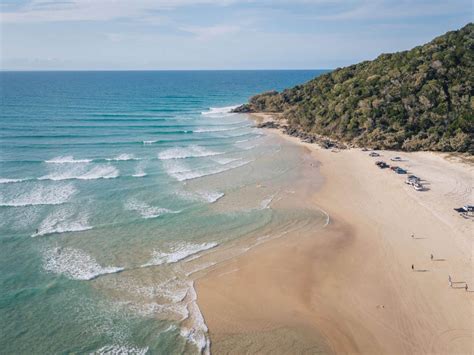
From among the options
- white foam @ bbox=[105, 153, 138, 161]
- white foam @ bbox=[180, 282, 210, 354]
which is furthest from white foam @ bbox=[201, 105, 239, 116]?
white foam @ bbox=[180, 282, 210, 354]

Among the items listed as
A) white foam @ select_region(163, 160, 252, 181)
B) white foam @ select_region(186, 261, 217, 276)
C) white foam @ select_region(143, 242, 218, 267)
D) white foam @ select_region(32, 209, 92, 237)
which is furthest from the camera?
white foam @ select_region(163, 160, 252, 181)

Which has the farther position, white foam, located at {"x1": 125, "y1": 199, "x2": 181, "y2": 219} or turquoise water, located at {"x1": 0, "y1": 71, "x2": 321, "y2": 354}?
white foam, located at {"x1": 125, "y1": 199, "x2": 181, "y2": 219}

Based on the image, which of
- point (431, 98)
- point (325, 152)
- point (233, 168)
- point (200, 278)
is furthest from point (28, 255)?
point (431, 98)

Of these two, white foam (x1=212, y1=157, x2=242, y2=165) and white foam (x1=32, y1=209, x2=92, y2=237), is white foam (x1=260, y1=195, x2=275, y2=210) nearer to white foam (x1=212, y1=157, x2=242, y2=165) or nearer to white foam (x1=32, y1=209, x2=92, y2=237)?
white foam (x1=212, y1=157, x2=242, y2=165)

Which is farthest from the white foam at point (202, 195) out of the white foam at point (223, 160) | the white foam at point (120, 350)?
the white foam at point (120, 350)

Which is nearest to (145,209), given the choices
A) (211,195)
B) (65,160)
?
(211,195)

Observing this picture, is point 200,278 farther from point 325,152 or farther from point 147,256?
point 325,152

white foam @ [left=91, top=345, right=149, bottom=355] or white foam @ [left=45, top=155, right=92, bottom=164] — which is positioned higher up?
white foam @ [left=45, top=155, right=92, bottom=164]

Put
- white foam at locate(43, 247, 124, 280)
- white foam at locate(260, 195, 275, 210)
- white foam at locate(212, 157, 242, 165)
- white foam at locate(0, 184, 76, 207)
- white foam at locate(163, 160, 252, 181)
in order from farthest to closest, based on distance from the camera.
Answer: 1. white foam at locate(212, 157, 242, 165)
2. white foam at locate(163, 160, 252, 181)
3. white foam at locate(260, 195, 275, 210)
4. white foam at locate(0, 184, 76, 207)
5. white foam at locate(43, 247, 124, 280)

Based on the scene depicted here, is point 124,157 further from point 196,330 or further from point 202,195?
point 196,330
